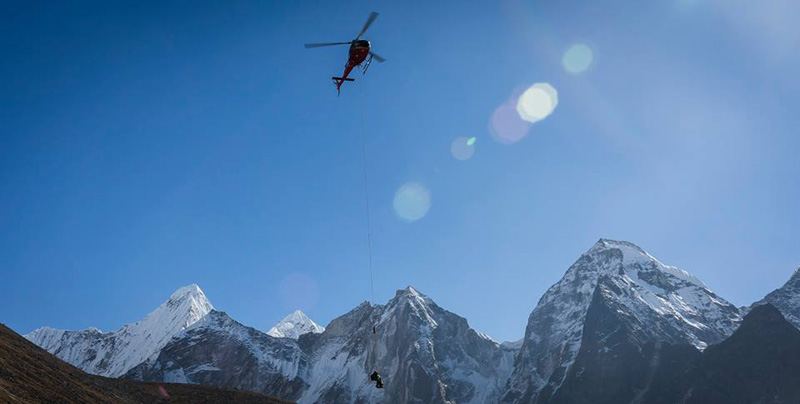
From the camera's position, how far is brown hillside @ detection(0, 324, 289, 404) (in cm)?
8150

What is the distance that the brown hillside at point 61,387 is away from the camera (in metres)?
81.5

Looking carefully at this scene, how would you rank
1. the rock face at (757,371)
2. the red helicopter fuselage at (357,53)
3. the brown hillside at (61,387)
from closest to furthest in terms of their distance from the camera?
1. the red helicopter fuselage at (357,53)
2. the brown hillside at (61,387)
3. the rock face at (757,371)

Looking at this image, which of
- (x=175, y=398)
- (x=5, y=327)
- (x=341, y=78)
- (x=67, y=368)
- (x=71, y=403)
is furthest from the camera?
(x=175, y=398)

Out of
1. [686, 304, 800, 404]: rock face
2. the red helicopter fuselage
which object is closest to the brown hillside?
the red helicopter fuselage

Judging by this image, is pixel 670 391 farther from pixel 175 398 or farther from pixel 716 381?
pixel 175 398

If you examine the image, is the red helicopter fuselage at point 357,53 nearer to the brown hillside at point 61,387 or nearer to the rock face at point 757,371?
the brown hillside at point 61,387

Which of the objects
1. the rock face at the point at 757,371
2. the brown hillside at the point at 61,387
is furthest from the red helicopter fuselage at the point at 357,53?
the rock face at the point at 757,371

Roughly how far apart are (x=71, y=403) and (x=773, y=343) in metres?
211

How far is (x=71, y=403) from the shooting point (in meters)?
86.1

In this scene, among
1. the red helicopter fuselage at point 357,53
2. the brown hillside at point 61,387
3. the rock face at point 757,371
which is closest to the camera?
the red helicopter fuselage at point 357,53

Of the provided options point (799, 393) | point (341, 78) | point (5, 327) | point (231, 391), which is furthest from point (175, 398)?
point (799, 393)

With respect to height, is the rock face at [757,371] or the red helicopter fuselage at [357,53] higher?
the rock face at [757,371]

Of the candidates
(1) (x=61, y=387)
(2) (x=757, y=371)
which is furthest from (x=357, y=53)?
(2) (x=757, y=371)

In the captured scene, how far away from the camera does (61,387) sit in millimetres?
91125
